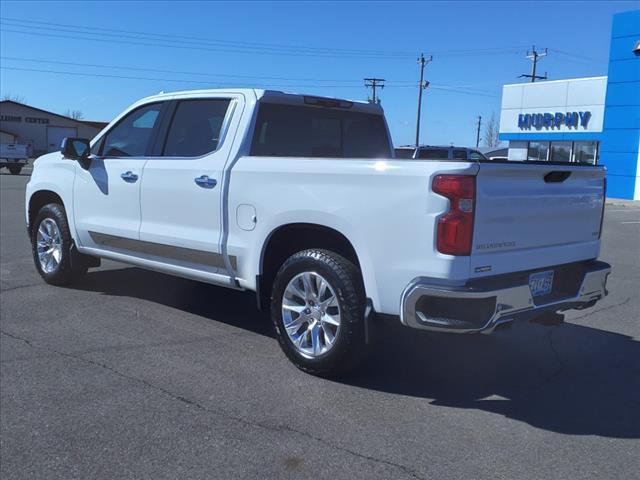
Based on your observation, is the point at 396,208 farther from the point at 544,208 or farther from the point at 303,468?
the point at 303,468

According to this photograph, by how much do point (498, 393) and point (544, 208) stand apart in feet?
4.29

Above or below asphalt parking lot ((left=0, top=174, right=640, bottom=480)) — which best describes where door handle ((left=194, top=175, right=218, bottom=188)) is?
above

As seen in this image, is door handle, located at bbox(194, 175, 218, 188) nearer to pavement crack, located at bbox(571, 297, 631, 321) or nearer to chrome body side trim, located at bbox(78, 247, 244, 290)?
chrome body side trim, located at bbox(78, 247, 244, 290)

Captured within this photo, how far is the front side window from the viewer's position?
6.21 m

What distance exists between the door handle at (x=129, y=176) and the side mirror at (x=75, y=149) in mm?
730

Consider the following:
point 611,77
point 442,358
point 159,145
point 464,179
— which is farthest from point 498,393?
point 611,77

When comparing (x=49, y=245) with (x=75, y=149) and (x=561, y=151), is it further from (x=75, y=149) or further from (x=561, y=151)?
(x=561, y=151)

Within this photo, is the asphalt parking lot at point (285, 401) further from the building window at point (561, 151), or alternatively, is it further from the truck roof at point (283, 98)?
the building window at point (561, 151)

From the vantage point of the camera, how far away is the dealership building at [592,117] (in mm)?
29641

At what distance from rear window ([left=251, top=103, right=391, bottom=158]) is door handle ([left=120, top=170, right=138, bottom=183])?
4.52 ft

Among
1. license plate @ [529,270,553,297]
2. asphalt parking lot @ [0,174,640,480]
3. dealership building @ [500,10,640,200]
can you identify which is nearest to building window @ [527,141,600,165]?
dealership building @ [500,10,640,200]

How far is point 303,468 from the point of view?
335 centimetres

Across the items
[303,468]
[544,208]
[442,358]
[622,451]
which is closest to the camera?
[303,468]

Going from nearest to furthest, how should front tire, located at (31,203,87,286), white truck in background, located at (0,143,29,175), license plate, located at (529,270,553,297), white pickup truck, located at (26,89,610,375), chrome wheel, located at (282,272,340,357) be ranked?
white pickup truck, located at (26,89,610,375), license plate, located at (529,270,553,297), chrome wheel, located at (282,272,340,357), front tire, located at (31,203,87,286), white truck in background, located at (0,143,29,175)
